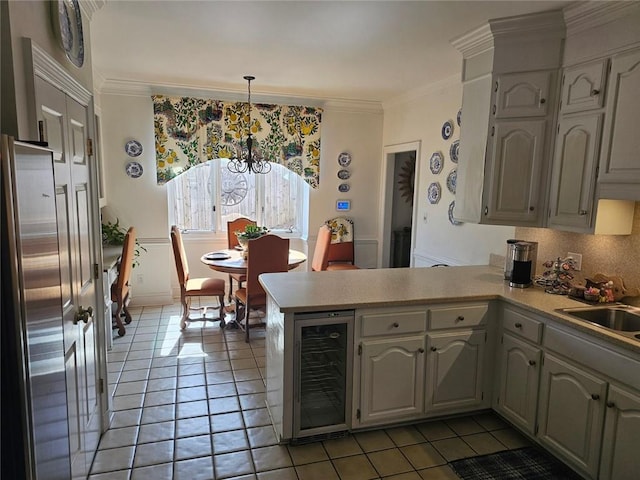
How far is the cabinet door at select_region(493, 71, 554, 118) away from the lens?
8.98 ft

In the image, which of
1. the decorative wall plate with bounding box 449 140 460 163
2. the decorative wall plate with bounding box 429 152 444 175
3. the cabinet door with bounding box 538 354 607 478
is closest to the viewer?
the cabinet door with bounding box 538 354 607 478

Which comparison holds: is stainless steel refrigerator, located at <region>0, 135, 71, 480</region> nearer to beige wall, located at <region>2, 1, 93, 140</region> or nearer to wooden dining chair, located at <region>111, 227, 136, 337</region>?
beige wall, located at <region>2, 1, 93, 140</region>

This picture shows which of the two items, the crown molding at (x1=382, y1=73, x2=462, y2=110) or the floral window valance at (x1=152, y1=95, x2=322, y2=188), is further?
the floral window valance at (x1=152, y1=95, x2=322, y2=188)

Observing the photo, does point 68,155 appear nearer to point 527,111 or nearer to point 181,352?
point 181,352

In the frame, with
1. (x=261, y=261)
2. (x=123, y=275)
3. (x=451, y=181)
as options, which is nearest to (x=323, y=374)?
(x=261, y=261)

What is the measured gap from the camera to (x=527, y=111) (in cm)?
281

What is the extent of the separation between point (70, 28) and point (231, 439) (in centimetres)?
240

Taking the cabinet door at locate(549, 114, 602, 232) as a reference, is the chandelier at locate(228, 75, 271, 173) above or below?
above

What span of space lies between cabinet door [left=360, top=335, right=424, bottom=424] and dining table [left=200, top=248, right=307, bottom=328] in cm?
198

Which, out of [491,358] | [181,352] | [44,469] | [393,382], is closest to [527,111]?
[491,358]

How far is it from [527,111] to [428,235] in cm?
217

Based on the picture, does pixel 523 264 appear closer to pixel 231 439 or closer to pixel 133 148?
pixel 231 439

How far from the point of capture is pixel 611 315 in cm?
245

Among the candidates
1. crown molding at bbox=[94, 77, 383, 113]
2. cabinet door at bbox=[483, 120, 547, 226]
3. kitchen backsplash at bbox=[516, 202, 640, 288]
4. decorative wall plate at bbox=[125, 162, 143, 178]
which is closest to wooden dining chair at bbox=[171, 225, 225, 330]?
decorative wall plate at bbox=[125, 162, 143, 178]
